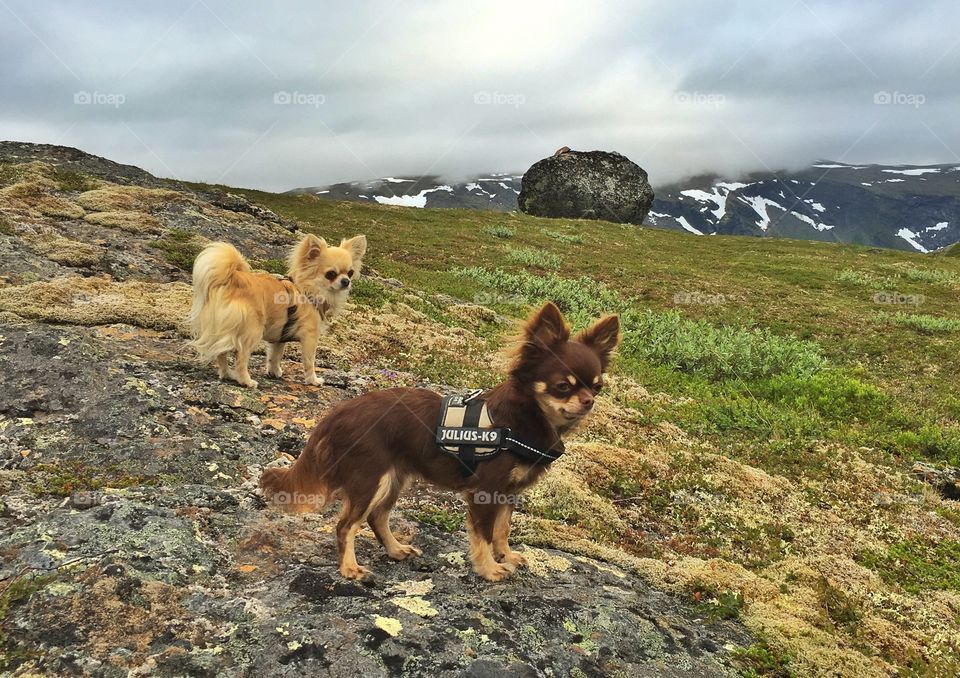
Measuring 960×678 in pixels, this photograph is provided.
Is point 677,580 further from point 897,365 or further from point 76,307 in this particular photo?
point 897,365

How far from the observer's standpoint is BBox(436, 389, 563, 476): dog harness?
200 inches

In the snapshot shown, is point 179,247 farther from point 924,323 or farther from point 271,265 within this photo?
point 924,323

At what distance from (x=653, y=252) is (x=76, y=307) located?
40.3 meters

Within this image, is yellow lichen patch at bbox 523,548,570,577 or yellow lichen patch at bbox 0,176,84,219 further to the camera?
yellow lichen patch at bbox 0,176,84,219

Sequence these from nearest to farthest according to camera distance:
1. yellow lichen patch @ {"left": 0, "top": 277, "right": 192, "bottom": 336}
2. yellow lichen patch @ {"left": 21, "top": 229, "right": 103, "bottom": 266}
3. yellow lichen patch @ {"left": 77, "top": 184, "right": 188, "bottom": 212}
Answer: yellow lichen patch @ {"left": 0, "top": 277, "right": 192, "bottom": 336} < yellow lichen patch @ {"left": 21, "top": 229, "right": 103, "bottom": 266} < yellow lichen patch @ {"left": 77, "top": 184, "right": 188, "bottom": 212}

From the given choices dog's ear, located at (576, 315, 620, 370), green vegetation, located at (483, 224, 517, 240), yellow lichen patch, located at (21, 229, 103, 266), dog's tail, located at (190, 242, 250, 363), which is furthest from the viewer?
green vegetation, located at (483, 224, 517, 240)

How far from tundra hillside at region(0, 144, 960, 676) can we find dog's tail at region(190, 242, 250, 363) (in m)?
0.58

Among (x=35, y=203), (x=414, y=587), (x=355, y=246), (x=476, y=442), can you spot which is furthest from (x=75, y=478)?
(x=35, y=203)

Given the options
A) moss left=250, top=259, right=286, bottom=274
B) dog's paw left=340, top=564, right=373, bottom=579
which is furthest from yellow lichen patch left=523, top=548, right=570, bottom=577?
moss left=250, top=259, right=286, bottom=274

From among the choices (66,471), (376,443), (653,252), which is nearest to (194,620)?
(376,443)

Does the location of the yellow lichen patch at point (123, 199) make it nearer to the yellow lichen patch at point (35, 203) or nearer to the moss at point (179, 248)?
the yellow lichen patch at point (35, 203)

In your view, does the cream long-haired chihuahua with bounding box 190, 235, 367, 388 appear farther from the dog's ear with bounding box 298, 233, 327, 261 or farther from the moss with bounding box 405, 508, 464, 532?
the moss with bounding box 405, 508, 464, 532

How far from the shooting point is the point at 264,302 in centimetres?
929

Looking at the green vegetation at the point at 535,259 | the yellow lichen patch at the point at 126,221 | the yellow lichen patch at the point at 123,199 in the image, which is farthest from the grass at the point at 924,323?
the yellow lichen patch at the point at 123,199
